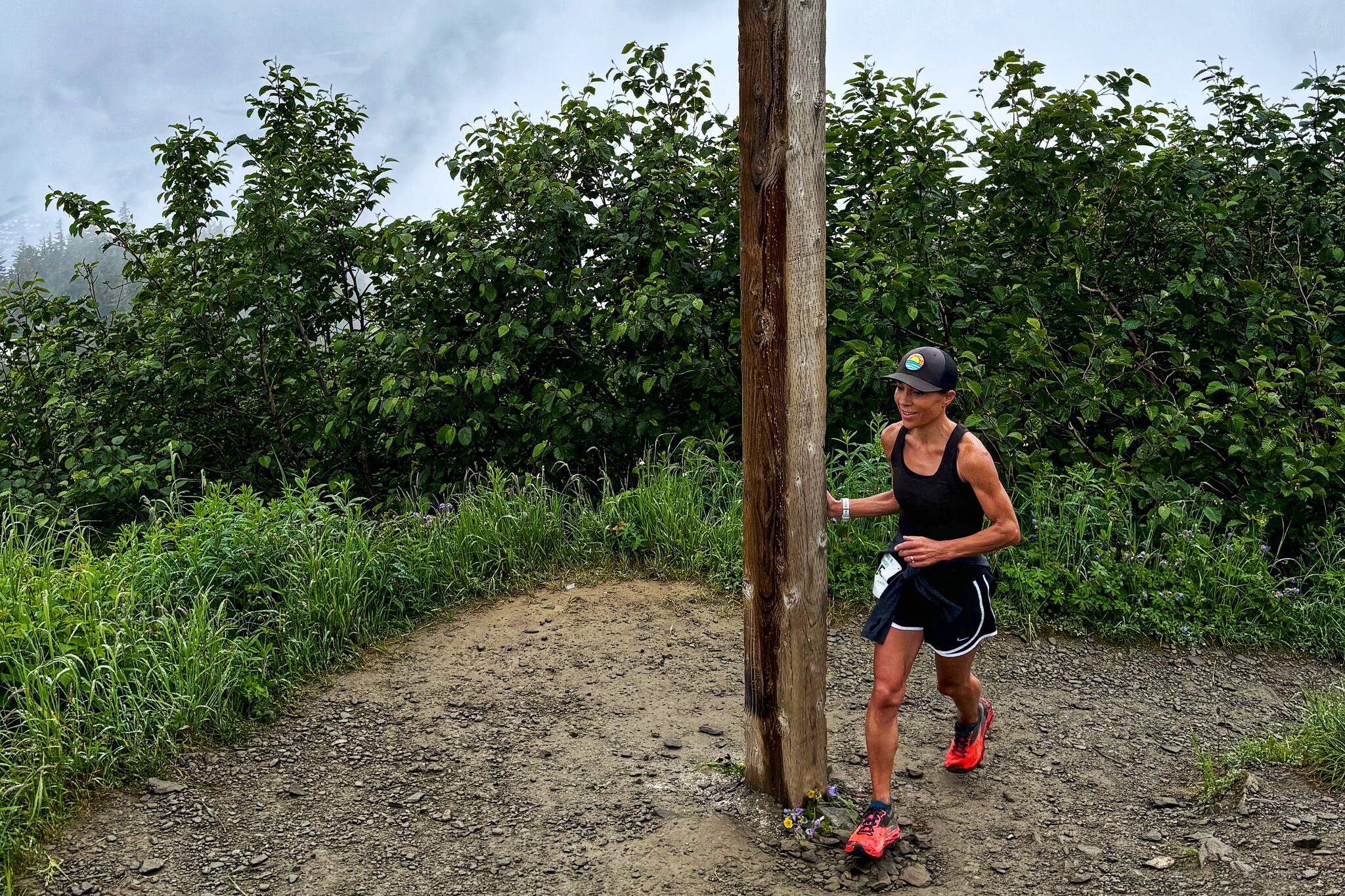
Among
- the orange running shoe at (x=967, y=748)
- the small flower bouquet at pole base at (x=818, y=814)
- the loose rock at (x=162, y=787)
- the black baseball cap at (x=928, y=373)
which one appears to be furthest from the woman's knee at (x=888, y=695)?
the loose rock at (x=162, y=787)

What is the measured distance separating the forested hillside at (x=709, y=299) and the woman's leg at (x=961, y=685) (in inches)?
94.7

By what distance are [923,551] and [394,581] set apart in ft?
11.4

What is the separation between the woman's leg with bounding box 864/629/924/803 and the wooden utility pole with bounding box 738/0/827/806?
0.88ft

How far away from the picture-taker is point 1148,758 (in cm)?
464

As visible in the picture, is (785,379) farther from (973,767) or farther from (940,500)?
(973,767)

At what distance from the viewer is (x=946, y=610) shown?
373 cm

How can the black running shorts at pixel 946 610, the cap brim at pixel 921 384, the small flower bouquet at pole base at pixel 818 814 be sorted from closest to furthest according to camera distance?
the cap brim at pixel 921 384, the black running shorts at pixel 946 610, the small flower bouquet at pole base at pixel 818 814

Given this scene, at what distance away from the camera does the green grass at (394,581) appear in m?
4.36

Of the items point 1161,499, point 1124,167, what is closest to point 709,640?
point 1161,499

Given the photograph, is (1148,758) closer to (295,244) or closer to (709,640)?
(709,640)

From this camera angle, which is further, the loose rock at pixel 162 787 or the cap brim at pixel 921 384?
the loose rock at pixel 162 787

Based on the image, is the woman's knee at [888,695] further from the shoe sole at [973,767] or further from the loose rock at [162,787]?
the loose rock at [162,787]

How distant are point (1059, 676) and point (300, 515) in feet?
14.2

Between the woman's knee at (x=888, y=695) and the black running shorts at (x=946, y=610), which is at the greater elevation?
the black running shorts at (x=946, y=610)
